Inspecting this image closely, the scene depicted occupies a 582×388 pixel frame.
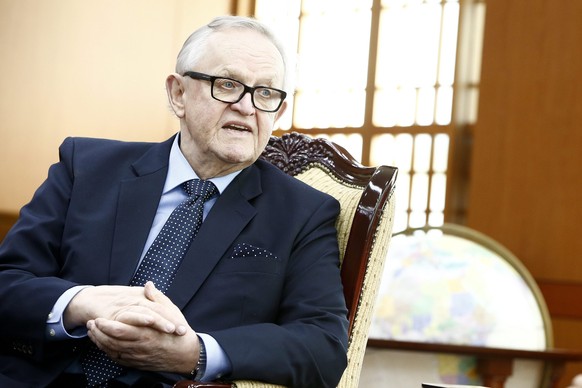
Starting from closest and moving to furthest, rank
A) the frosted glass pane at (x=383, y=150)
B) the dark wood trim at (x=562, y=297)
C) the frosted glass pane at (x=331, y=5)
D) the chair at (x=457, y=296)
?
the chair at (x=457, y=296) < the dark wood trim at (x=562, y=297) < the frosted glass pane at (x=383, y=150) < the frosted glass pane at (x=331, y=5)

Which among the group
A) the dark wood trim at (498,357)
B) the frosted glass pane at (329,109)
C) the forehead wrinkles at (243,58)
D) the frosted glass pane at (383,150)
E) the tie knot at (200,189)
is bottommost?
the dark wood trim at (498,357)

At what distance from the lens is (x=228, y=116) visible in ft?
7.54

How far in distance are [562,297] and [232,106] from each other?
454 centimetres

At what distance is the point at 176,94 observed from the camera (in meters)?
2.43

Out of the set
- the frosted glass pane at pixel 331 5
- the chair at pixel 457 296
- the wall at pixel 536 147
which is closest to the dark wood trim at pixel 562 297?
the wall at pixel 536 147

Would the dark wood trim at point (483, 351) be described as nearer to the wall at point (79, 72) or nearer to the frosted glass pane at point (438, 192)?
the frosted glass pane at point (438, 192)

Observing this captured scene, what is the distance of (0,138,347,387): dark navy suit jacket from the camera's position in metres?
2.02

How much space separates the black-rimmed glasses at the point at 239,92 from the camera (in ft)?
7.50

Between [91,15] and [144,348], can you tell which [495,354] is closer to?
[144,348]

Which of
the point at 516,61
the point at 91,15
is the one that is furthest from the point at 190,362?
the point at 91,15

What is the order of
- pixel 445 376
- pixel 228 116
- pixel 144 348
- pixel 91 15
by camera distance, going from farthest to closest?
1. pixel 91 15
2. pixel 445 376
3. pixel 228 116
4. pixel 144 348

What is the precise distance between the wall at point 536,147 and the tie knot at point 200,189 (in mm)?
4367

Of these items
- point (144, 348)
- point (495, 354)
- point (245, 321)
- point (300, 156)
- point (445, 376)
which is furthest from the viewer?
point (445, 376)

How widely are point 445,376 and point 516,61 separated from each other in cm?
→ 386
